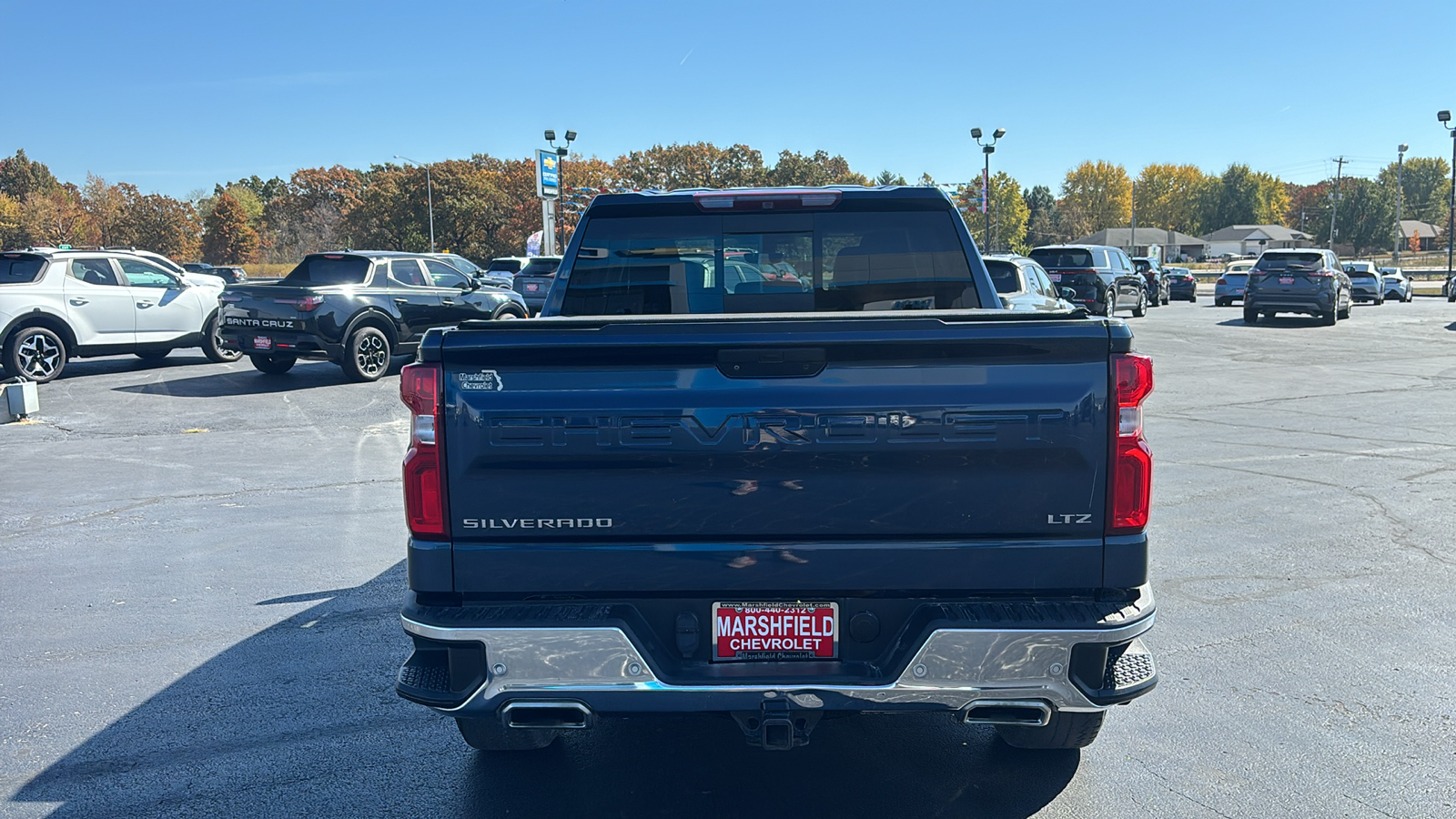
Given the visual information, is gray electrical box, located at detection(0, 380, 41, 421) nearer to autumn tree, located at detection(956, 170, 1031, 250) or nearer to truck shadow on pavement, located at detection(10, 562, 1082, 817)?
truck shadow on pavement, located at detection(10, 562, 1082, 817)

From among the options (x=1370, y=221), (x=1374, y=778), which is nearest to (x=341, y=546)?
(x=1374, y=778)

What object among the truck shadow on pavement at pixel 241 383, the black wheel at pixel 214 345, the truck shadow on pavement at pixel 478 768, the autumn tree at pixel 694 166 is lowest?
the truck shadow on pavement at pixel 478 768

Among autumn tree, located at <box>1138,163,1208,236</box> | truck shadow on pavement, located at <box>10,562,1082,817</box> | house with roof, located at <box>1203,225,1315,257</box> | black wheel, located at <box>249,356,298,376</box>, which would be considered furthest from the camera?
autumn tree, located at <box>1138,163,1208,236</box>

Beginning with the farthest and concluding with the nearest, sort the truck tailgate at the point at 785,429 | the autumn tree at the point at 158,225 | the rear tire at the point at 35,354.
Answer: the autumn tree at the point at 158,225, the rear tire at the point at 35,354, the truck tailgate at the point at 785,429

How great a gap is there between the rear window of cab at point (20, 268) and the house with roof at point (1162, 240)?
132 meters

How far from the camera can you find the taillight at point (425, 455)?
2.86 m

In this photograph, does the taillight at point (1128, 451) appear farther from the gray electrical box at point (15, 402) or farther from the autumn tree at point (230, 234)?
the autumn tree at point (230, 234)

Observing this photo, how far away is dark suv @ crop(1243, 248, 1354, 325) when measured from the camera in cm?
2481

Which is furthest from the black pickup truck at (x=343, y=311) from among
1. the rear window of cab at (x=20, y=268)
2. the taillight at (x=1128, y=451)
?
the taillight at (x=1128, y=451)

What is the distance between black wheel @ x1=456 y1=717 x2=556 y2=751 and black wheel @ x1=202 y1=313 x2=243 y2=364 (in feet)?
48.1

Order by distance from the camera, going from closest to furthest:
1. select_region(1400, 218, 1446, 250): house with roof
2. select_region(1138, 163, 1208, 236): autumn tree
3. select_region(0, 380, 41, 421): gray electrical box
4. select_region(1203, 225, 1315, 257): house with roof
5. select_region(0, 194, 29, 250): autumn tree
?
select_region(0, 380, 41, 421): gray electrical box
select_region(0, 194, 29, 250): autumn tree
select_region(1203, 225, 1315, 257): house with roof
select_region(1400, 218, 1446, 250): house with roof
select_region(1138, 163, 1208, 236): autumn tree

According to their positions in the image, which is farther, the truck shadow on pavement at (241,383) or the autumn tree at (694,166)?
the autumn tree at (694,166)

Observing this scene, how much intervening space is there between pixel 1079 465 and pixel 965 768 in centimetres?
138

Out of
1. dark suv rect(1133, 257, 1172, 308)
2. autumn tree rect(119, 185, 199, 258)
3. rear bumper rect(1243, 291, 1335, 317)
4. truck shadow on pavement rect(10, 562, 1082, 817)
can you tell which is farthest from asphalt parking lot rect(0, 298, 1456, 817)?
autumn tree rect(119, 185, 199, 258)
